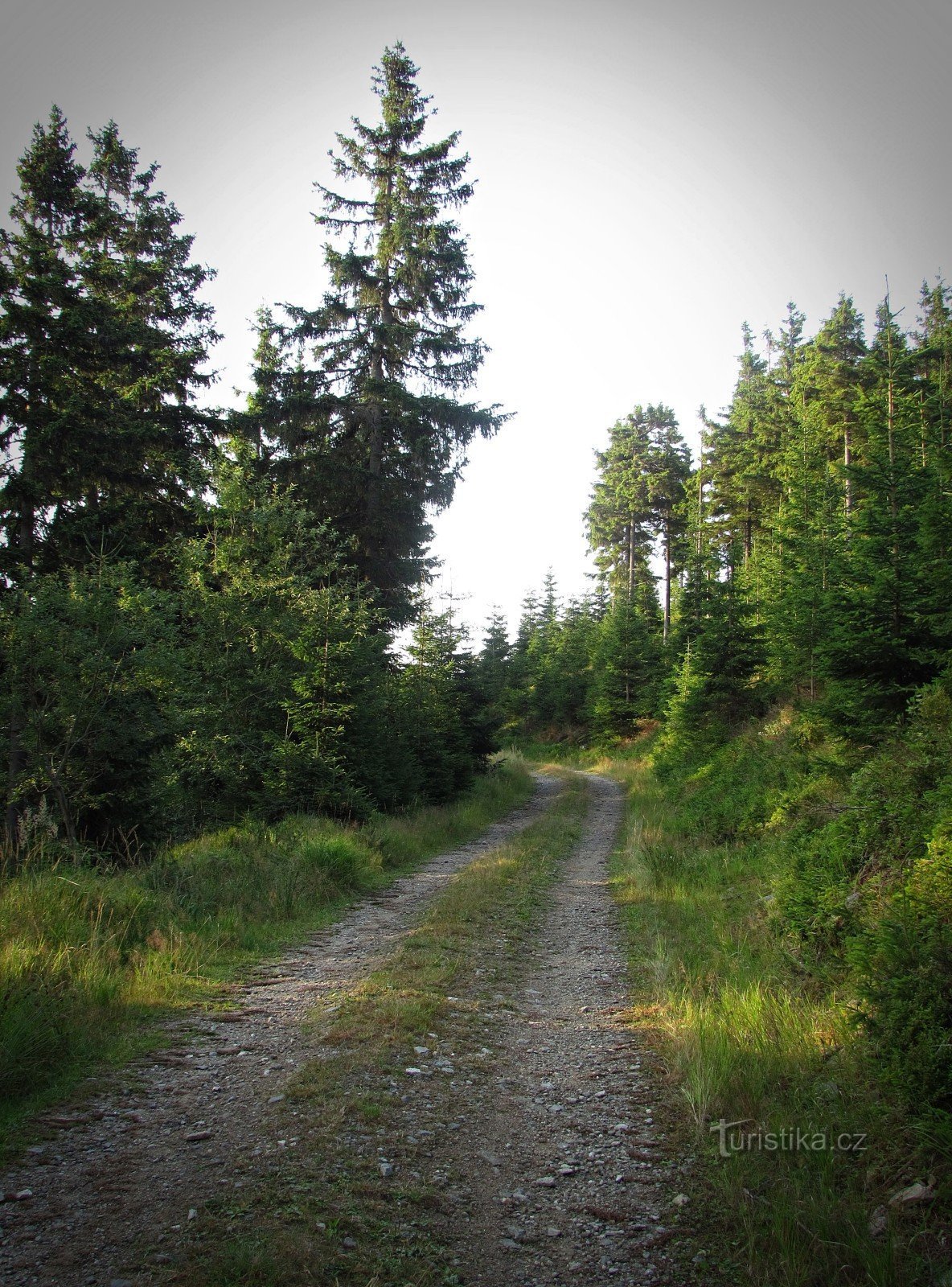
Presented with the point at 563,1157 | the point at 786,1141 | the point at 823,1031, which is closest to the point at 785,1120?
the point at 786,1141

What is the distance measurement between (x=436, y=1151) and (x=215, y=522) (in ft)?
52.4

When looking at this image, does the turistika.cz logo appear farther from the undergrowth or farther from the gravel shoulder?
the gravel shoulder

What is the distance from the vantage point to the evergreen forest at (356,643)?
19.6 ft

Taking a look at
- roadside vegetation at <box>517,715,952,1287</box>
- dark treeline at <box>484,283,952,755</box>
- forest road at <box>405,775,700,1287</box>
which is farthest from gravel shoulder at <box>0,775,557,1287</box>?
dark treeline at <box>484,283,952,755</box>

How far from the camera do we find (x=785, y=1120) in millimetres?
3850

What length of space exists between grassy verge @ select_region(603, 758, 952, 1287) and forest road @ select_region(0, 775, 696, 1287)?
0.34 m

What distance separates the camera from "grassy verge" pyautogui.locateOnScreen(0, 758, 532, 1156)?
4.48m

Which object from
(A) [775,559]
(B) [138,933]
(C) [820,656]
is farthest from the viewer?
(A) [775,559]

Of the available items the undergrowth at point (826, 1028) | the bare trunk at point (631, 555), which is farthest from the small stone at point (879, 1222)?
the bare trunk at point (631, 555)

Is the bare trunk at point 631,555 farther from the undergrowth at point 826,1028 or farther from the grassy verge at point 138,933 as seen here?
the undergrowth at point 826,1028

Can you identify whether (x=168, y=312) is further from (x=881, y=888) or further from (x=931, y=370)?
(x=931, y=370)

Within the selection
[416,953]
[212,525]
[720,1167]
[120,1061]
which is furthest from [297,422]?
[720,1167]

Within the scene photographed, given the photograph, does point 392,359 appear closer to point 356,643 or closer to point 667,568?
point 356,643

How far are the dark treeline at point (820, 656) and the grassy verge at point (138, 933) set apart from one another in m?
5.36
